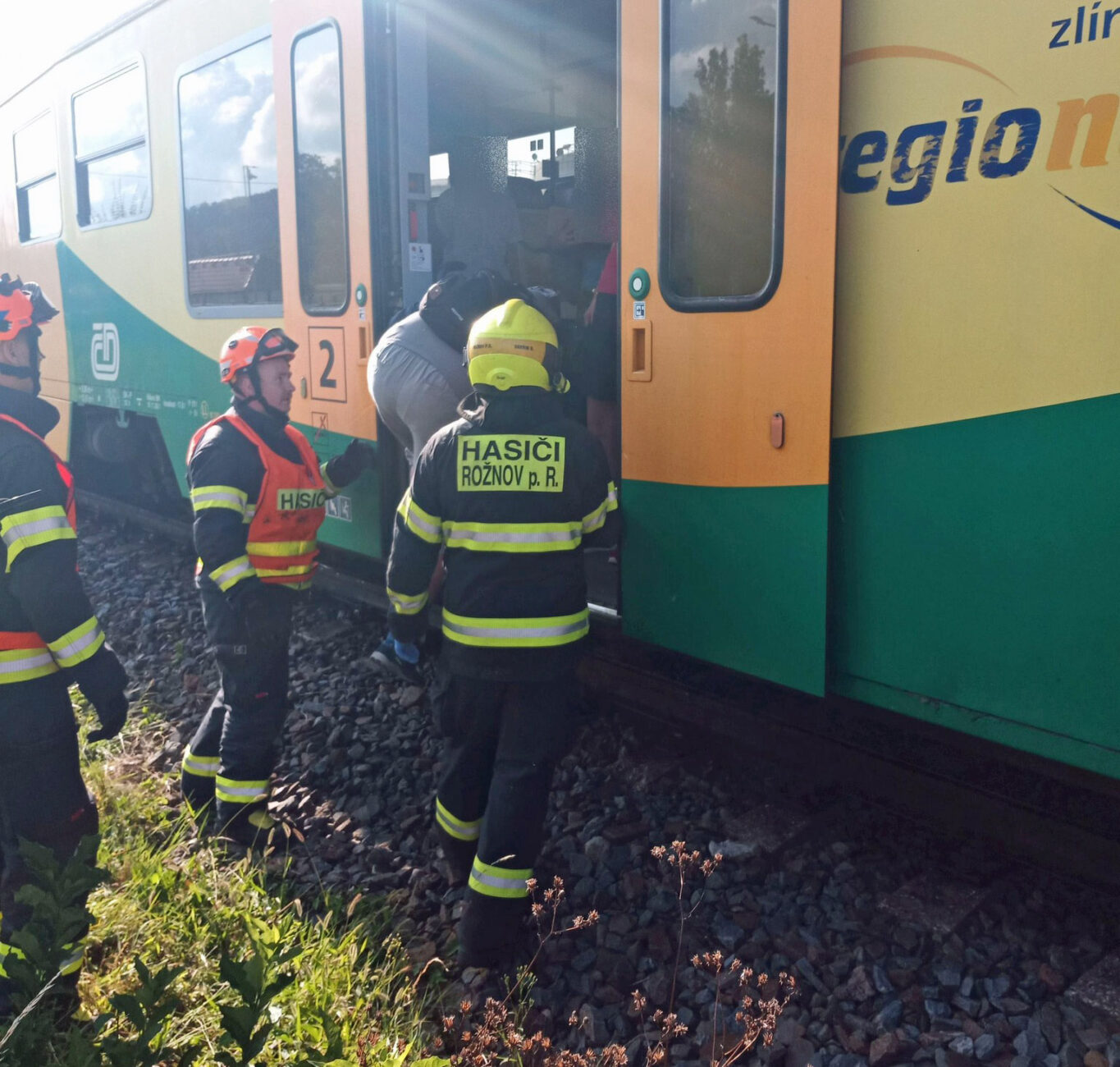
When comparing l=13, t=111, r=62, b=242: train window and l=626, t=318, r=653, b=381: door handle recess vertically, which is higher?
l=13, t=111, r=62, b=242: train window

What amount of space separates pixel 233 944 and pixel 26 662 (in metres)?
0.99

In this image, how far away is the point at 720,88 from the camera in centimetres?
341

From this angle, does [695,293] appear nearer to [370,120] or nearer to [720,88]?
[720,88]

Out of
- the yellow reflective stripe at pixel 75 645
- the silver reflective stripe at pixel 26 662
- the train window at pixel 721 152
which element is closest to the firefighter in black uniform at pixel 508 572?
the train window at pixel 721 152

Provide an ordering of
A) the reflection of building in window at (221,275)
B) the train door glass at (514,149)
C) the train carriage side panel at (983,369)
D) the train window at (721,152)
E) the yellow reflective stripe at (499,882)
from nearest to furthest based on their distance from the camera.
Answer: the train carriage side panel at (983,369)
the yellow reflective stripe at (499,882)
the train window at (721,152)
the train door glass at (514,149)
the reflection of building in window at (221,275)

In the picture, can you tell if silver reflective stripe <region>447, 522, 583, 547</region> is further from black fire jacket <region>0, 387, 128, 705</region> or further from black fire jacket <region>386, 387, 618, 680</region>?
black fire jacket <region>0, 387, 128, 705</region>

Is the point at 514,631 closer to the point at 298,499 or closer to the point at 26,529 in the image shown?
the point at 298,499

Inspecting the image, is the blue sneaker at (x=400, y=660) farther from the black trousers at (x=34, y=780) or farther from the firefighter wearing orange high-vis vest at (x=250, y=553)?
the black trousers at (x=34, y=780)

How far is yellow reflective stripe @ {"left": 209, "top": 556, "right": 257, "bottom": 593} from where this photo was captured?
367 cm

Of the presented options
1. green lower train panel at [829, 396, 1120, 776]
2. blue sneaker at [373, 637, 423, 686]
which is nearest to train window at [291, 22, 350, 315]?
blue sneaker at [373, 637, 423, 686]

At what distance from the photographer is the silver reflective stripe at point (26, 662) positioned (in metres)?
2.88

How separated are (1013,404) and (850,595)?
756 mm

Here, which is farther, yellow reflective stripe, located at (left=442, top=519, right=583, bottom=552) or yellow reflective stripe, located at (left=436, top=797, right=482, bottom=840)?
yellow reflective stripe, located at (left=436, top=797, right=482, bottom=840)

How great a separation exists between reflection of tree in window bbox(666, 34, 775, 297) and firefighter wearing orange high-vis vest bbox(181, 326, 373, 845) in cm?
141
